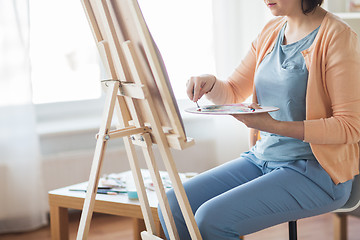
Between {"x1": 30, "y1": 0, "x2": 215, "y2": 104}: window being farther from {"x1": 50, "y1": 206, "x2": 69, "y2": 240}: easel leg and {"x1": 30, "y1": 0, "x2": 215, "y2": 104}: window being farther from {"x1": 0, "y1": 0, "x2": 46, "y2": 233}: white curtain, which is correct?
{"x1": 50, "y1": 206, "x2": 69, "y2": 240}: easel leg

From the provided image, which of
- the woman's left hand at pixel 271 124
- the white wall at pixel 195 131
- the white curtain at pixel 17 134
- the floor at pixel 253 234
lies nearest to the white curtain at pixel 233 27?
the white wall at pixel 195 131

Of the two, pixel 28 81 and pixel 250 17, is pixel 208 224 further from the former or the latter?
pixel 250 17

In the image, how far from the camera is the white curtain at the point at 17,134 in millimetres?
2699

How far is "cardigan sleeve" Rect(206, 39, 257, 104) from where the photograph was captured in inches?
71.1

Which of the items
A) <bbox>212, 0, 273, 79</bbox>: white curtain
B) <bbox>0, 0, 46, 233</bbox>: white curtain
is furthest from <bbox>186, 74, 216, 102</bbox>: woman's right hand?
<bbox>212, 0, 273, 79</bbox>: white curtain

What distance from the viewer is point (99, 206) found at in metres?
2.00

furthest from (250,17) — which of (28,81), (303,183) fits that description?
(303,183)

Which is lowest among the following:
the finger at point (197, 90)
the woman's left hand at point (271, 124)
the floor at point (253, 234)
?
the floor at point (253, 234)

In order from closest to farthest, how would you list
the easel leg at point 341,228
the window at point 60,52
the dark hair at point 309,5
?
the dark hair at point 309,5
the easel leg at point 341,228
the window at point 60,52

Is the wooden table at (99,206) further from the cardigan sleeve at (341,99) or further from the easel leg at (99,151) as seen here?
the cardigan sleeve at (341,99)

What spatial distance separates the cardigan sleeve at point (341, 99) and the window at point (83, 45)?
69.9 inches

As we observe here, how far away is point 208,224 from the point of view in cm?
141

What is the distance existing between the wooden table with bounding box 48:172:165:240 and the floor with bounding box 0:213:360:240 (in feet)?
1.88

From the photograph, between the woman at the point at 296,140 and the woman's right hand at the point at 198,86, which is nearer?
the woman at the point at 296,140
